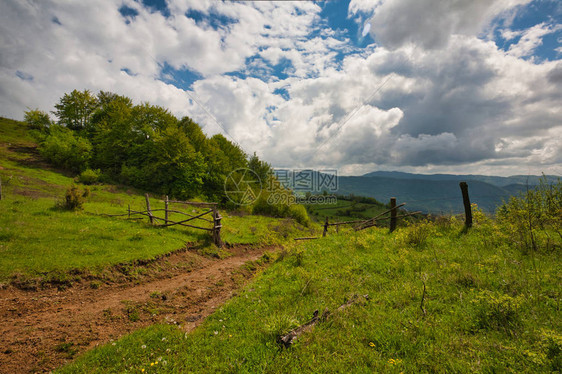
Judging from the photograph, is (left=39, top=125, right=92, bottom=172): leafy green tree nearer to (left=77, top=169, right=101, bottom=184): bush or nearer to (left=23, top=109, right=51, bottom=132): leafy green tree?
(left=77, top=169, right=101, bottom=184): bush

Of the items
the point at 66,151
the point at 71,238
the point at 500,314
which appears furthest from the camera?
the point at 66,151

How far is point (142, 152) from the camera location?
1518 inches

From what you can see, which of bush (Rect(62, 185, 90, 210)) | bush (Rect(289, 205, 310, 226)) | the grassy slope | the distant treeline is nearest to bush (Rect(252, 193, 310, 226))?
bush (Rect(289, 205, 310, 226))

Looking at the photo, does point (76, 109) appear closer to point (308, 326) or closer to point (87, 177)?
point (87, 177)

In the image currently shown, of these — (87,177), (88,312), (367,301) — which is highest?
(87,177)

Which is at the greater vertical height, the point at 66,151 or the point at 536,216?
the point at 66,151

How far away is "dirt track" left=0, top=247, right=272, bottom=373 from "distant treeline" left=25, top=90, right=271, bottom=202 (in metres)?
28.2

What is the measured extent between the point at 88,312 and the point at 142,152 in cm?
3847

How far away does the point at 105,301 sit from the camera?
26.6 feet

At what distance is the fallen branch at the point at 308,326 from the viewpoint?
4.81 metres

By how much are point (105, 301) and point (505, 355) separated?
39.2 ft

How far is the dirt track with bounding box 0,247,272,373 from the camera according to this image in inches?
214

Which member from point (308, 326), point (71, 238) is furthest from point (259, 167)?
point (308, 326)

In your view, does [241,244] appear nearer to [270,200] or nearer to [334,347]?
[334,347]
